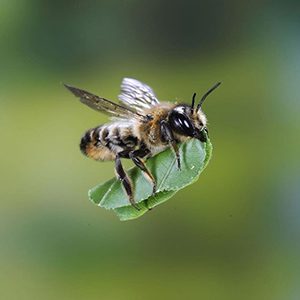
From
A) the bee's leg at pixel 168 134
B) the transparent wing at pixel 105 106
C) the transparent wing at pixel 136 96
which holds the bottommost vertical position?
the bee's leg at pixel 168 134

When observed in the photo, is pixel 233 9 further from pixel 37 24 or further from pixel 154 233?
pixel 154 233

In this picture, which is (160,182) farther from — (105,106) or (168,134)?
(105,106)

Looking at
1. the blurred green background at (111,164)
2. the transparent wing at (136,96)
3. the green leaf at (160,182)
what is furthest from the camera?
the blurred green background at (111,164)

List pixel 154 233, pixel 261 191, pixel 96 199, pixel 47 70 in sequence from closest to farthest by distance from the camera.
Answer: pixel 96 199 < pixel 154 233 < pixel 261 191 < pixel 47 70

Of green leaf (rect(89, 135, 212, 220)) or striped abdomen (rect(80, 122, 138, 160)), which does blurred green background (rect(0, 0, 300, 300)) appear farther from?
green leaf (rect(89, 135, 212, 220))

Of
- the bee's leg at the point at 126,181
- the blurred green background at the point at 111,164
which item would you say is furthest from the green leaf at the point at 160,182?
the blurred green background at the point at 111,164

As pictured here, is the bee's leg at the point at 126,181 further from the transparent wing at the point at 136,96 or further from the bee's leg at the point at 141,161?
the transparent wing at the point at 136,96

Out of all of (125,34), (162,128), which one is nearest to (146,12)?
(125,34)
